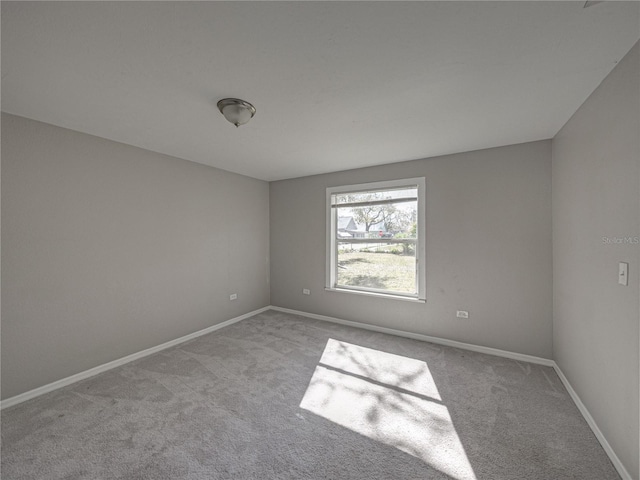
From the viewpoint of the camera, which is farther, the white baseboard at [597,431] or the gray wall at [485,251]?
the gray wall at [485,251]

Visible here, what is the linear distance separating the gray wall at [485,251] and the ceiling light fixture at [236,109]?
2149 millimetres

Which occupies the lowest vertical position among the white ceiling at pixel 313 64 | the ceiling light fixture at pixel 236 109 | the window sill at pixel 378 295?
the window sill at pixel 378 295

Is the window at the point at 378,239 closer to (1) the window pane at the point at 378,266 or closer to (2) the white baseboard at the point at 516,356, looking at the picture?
(1) the window pane at the point at 378,266

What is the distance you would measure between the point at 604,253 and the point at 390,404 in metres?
1.87

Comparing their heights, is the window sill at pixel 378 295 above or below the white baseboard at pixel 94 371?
above

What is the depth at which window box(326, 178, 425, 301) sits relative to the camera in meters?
3.36

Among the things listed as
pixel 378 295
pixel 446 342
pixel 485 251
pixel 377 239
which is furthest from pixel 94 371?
pixel 485 251

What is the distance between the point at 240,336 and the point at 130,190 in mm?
2246

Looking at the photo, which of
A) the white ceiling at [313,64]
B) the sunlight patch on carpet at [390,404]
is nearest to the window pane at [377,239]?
the sunlight patch on carpet at [390,404]

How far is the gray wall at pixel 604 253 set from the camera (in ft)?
4.47

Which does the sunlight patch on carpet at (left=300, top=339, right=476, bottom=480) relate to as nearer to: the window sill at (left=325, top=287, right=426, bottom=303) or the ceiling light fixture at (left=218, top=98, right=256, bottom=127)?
the window sill at (left=325, top=287, right=426, bottom=303)

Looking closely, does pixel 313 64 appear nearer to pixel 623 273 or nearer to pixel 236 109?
pixel 236 109

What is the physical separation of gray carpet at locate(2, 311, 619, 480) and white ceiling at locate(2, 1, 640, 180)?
2.40 metres

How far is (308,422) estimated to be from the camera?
184 centimetres
